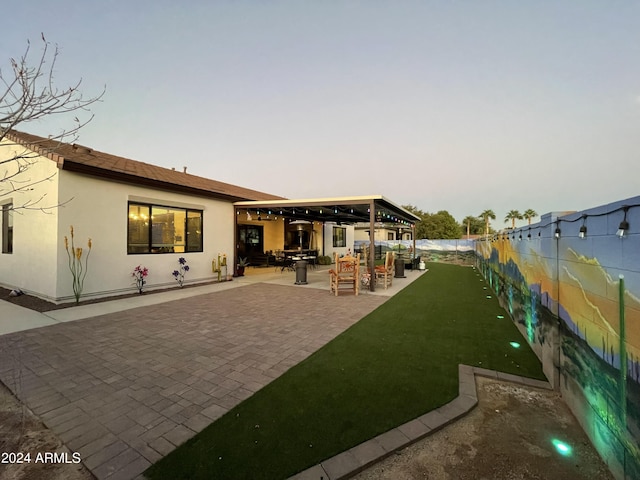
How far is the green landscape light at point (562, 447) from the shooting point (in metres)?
2.03

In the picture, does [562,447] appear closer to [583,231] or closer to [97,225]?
[583,231]

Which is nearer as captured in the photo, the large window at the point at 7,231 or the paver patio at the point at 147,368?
the paver patio at the point at 147,368

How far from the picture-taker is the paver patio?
7.21 feet

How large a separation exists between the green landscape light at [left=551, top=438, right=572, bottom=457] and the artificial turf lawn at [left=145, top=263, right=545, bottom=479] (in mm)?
802

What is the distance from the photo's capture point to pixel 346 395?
109 inches

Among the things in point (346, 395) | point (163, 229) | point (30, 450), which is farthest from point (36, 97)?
point (163, 229)

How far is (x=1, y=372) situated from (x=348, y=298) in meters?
6.51

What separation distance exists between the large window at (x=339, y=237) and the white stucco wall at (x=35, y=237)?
55.2 ft

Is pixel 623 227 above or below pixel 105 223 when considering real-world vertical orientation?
below

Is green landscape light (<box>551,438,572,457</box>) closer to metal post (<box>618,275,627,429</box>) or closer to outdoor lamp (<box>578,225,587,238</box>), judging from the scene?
metal post (<box>618,275,627,429</box>)

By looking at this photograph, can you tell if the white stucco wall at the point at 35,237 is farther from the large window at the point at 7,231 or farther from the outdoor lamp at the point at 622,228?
the outdoor lamp at the point at 622,228

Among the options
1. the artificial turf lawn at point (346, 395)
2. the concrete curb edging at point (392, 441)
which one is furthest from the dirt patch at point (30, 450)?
the concrete curb edging at point (392, 441)

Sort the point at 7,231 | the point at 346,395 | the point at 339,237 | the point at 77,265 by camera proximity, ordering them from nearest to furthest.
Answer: the point at 346,395 → the point at 77,265 → the point at 7,231 → the point at 339,237

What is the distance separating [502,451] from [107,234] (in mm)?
9004
